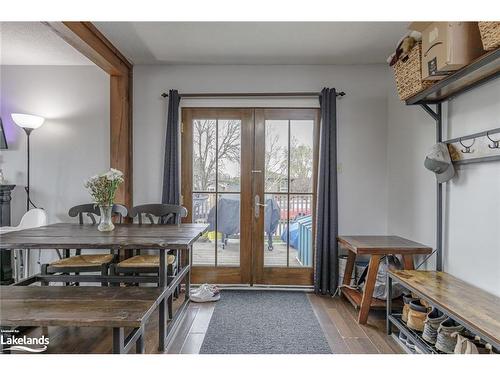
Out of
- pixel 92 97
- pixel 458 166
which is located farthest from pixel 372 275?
pixel 92 97

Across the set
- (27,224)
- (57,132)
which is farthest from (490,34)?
(27,224)

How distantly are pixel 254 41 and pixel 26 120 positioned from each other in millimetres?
2591

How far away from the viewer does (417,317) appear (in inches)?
84.7

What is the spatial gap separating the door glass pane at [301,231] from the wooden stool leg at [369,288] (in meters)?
0.96

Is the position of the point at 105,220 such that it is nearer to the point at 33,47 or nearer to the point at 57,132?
the point at 57,132

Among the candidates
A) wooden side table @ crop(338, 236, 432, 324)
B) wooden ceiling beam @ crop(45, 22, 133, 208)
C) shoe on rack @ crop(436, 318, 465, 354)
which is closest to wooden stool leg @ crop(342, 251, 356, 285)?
wooden side table @ crop(338, 236, 432, 324)

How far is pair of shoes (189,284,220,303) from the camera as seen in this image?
3.15m

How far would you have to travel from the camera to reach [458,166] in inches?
89.8

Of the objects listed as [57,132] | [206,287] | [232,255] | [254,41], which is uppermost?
[254,41]

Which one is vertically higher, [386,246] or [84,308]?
[386,246]

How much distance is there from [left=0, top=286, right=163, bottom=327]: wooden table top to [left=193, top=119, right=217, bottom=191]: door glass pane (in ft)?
5.74
